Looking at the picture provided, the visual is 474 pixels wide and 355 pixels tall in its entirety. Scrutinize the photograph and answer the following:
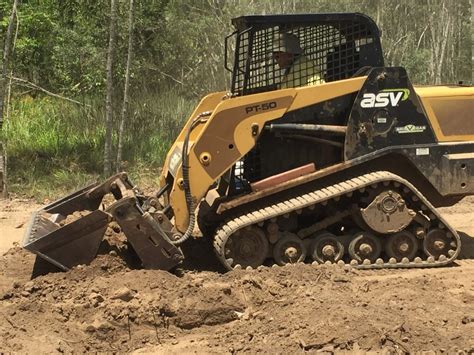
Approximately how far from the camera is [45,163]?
11.2 meters

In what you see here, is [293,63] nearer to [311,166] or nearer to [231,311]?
[311,166]

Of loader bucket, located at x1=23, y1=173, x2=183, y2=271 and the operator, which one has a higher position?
the operator

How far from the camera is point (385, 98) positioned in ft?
18.8

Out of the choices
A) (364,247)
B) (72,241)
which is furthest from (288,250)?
(72,241)

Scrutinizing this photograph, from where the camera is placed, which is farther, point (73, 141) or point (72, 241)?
point (73, 141)

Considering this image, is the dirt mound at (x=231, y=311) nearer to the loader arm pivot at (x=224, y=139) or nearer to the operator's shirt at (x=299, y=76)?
the loader arm pivot at (x=224, y=139)

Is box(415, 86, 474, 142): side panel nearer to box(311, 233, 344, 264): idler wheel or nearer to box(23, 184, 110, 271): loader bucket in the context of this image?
box(311, 233, 344, 264): idler wheel

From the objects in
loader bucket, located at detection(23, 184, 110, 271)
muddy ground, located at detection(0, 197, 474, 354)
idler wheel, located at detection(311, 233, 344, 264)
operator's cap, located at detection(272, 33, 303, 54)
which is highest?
operator's cap, located at detection(272, 33, 303, 54)

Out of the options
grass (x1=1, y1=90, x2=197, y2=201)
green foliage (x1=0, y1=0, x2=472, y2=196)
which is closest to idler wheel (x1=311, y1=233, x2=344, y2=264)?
grass (x1=1, y1=90, x2=197, y2=201)

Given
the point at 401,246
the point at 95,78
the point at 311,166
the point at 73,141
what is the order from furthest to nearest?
the point at 95,78 < the point at 73,141 < the point at 401,246 < the point at 311,166

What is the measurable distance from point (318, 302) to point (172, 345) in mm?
1056

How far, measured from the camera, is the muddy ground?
407 cm

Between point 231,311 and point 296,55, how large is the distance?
2574 mm

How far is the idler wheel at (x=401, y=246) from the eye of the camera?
5.84m
